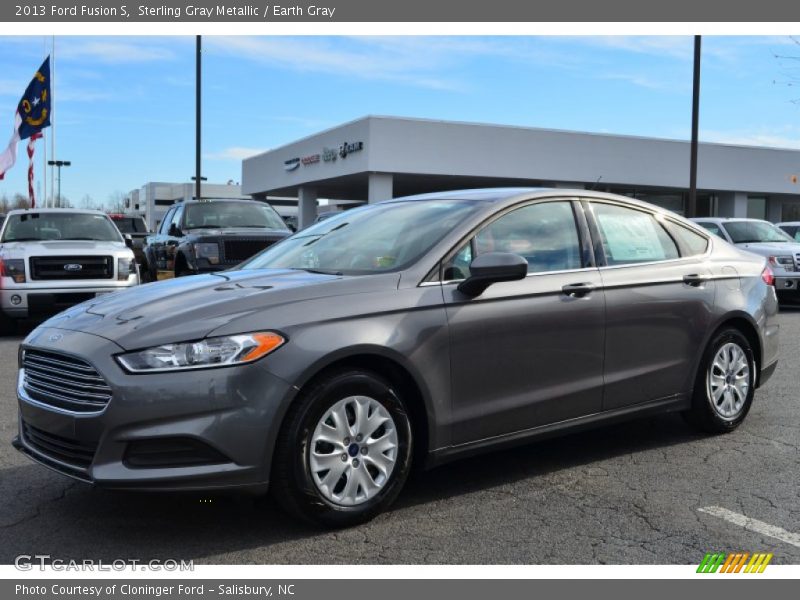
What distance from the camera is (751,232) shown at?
16.7 metres

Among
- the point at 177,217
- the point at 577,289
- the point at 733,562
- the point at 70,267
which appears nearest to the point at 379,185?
A: the point at 177,217

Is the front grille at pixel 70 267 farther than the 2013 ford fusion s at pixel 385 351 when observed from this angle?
Yes

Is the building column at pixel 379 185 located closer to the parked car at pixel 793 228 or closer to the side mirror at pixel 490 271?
the parked car at pixel 793 228

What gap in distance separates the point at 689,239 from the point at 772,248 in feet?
36.7

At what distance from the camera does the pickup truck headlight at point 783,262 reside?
611 inches

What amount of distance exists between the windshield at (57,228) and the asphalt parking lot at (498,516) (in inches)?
292

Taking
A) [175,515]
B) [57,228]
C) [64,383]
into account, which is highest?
[57,228]

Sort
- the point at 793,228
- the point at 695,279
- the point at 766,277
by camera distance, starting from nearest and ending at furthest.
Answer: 1. the point at 695,279
2. the point at 766,277
3. the point at 793,228

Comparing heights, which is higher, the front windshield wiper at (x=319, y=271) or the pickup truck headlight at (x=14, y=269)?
the front windshield wiper at (x=319, y=271)

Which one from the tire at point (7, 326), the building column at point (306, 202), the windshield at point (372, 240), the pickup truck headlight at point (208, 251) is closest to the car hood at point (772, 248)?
the pickup truck headlight at point (208, 251)

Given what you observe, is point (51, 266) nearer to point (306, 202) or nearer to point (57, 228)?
point (57, 228)

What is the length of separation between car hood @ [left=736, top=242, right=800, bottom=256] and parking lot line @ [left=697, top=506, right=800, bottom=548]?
40.8 feet

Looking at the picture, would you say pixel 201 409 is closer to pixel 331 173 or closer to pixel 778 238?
pixel 778 238

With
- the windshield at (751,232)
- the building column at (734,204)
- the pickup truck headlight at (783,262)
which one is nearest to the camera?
the pickup truck headlight at (783,262)
